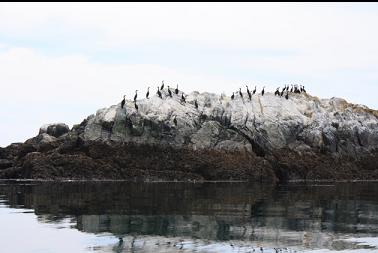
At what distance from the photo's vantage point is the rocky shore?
7475 cm

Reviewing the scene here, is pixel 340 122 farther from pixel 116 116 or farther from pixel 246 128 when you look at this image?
pixel 116 116

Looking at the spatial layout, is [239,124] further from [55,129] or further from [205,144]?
[55,129]

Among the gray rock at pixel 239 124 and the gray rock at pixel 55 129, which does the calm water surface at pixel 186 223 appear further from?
the gray rock at pixel 55 129

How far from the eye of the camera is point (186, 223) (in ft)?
104

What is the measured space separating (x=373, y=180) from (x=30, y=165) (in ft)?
139

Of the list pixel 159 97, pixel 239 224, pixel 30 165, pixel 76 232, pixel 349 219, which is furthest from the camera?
pixel 159 97

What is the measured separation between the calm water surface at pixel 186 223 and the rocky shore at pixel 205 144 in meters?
24.6

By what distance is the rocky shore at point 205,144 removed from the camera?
74750mm

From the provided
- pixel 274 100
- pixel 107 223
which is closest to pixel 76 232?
pixel 107 223

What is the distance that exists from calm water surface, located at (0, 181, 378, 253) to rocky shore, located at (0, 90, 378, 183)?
24.6 metres

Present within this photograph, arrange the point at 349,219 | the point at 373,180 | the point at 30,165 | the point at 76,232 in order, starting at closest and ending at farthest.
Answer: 1. the point at 76,232
2. the point at 349,219
3. the point at 30,165
4. the point at 373,180

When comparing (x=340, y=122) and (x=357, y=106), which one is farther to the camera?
(x=357, y=106)

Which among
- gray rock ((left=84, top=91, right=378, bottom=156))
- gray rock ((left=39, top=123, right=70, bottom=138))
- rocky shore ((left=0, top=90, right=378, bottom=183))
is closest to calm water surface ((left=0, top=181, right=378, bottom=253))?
rocky shore ((left=0, top=90, right=378, bottom=183))

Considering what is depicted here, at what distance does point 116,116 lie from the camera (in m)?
79.7
